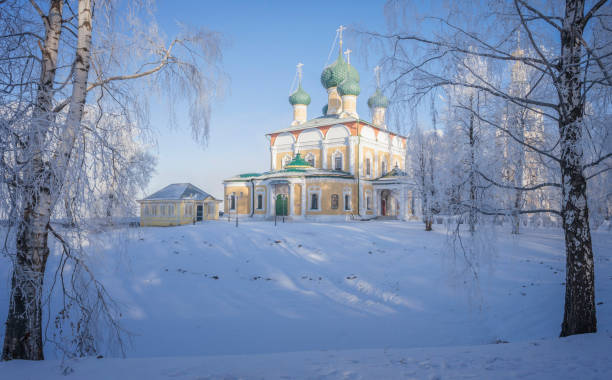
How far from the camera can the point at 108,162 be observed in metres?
3.61

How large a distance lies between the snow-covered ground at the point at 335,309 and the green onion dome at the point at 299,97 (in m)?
21.3

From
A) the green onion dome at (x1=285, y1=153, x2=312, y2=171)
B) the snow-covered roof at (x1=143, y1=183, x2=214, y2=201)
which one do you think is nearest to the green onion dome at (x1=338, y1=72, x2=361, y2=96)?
the green onion dome at (x1=285, y1=153, x2=312, y2=171)

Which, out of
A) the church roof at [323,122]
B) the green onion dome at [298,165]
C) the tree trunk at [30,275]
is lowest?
the tree trunk at [30,275]

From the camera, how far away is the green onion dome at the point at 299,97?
111ft

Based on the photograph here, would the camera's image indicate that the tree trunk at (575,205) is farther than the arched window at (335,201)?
No

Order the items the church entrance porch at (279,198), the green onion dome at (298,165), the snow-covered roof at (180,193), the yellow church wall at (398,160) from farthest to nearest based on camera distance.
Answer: the yellow church wall at (398,160), the green onion dome at (298,165), the church entrance porch at (279,198), the snow-covered roof at (180,193)

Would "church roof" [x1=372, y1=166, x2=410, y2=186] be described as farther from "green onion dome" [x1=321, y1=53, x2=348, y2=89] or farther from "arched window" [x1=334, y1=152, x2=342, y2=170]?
"green onion dome" [x1=321, y1=53, x2=348, y2=89]

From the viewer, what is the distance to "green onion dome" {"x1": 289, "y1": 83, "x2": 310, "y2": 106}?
33969 mm

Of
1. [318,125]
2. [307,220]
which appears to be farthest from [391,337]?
[318,125]

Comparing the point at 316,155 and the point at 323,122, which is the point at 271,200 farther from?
the point at 323,122

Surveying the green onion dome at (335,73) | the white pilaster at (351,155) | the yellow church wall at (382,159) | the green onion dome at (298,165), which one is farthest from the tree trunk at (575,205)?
the green onion dome at (335,73)

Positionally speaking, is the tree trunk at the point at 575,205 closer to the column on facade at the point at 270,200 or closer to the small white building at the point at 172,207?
the small white building at the point at 172,207

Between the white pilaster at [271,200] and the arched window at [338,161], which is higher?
the arched window at [338,161]

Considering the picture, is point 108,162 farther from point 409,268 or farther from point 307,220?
point 307,220
